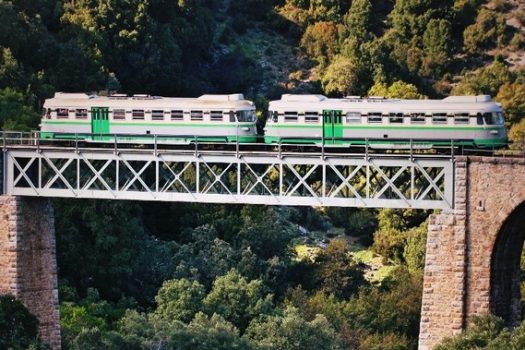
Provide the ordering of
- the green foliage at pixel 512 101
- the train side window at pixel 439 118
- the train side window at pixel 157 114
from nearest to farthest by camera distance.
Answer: the train side window at pixel 439 118, the train side window at pixel 157 114, the green foliage at pixel 512 101

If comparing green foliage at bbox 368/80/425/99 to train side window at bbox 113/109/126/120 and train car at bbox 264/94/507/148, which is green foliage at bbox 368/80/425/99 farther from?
train car at bbox 264/94/507/148

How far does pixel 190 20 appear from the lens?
358ft

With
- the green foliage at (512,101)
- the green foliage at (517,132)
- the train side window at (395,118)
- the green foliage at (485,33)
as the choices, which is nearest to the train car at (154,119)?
the train side window at (395,118)

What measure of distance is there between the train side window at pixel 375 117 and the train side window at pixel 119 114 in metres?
8.74

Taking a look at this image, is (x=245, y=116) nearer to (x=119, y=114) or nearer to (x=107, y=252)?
(x=119, y=114)

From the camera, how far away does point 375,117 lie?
6900 cm

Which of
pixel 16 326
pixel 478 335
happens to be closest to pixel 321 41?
pixel 16 326

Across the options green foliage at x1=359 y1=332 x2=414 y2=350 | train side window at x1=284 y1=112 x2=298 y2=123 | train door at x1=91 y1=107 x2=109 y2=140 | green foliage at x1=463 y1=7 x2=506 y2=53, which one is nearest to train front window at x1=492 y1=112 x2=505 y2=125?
train side window at x1=284 y1=112 x2=298 y2=123

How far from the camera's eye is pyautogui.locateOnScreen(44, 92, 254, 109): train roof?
71.9 metres

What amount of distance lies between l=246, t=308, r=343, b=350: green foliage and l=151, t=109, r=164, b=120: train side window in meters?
9.58

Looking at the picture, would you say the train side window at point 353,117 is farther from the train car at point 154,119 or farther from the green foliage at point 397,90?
the green foliage at point 397,90

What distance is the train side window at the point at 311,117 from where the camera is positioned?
228 feet

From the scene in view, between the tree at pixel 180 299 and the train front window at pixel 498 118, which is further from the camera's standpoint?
the tree at pixel 180 299

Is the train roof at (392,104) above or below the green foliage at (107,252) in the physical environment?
above
